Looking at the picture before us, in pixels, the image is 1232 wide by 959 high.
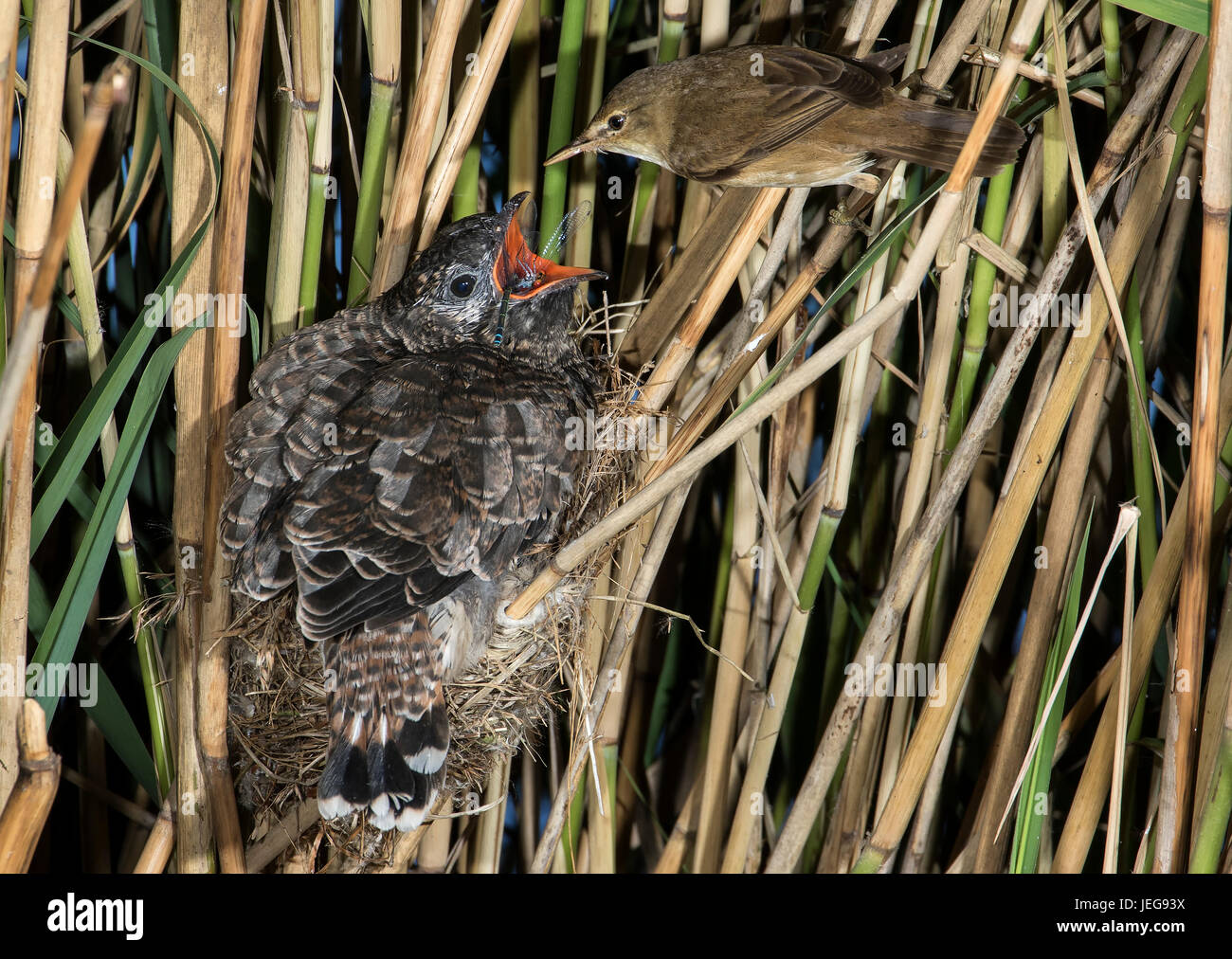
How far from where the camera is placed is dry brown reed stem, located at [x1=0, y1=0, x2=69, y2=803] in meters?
0.78

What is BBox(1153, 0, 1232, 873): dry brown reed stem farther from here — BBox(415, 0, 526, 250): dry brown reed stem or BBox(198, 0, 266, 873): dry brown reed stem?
BBox(198, 0, 266, 873): dry brown reed stem

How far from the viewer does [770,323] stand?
0.99 metres

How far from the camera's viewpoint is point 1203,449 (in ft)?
2.71

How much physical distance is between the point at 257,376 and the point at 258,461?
0.10 meters

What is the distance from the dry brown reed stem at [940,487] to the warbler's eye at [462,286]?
55 centimetres

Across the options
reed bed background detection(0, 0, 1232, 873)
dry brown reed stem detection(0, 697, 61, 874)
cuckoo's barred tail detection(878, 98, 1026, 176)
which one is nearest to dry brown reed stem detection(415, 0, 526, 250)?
reed bed background detection(0, 0, 1232, 873)

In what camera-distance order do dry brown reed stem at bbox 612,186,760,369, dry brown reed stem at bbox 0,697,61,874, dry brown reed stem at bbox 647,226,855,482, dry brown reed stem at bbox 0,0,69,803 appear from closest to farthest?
1. dry brown reed stem at bbox 0,697,61,874
2. dry brown reed stem at bbox 0,0,69,803
3. dry brown reed stem at bbox 647,226,855,482
4. dry brown reed stem at bbox 612,186,760,369

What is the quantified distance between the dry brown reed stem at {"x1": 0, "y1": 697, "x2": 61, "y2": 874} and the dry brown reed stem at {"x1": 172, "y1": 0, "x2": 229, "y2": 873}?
0.24 meters

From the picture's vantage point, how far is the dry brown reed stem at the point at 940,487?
73 cm

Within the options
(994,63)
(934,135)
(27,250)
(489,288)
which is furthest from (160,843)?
(994,63)

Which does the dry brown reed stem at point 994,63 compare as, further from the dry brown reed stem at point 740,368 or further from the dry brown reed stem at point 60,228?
the dry brown reed stem at point 60,228

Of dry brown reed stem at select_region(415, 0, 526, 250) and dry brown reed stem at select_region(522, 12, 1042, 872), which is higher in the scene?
dry brown reed stem at select_region(415, 0, 526, 250)

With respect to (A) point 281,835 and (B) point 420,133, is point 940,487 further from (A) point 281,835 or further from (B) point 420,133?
(A) point 281,835
